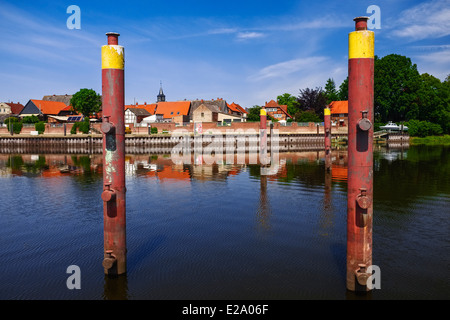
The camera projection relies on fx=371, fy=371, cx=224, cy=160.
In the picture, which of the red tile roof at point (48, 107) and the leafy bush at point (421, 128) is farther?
the red tile roof at point (48, 107)

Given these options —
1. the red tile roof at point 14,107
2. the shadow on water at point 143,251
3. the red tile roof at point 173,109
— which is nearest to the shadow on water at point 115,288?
the shadow on water at point 143,251

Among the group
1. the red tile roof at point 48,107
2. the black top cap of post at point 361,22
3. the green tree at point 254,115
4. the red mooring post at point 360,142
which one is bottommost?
the red mooring post at point 360,142

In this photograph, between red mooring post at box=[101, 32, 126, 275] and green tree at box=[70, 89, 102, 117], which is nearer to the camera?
red mooring post at box=[101, 32, 126, 275]

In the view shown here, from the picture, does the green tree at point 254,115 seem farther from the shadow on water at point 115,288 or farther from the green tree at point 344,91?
the shadow on water at point 115,288

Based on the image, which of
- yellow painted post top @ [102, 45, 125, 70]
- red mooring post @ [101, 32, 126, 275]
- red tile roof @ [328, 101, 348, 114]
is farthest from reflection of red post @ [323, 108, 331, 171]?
red tile roof @ [328, 101, 348, 114]

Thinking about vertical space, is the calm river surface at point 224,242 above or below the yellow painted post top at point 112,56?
below

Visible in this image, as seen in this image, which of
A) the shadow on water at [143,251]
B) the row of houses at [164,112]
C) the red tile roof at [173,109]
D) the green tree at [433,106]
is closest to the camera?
the shadow on water at [143,251]

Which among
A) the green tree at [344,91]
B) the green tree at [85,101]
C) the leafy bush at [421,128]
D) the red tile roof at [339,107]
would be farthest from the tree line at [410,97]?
the green tree at [85,101]

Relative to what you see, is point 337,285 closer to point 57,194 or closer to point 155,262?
point 155,262

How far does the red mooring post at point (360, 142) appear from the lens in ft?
24.6

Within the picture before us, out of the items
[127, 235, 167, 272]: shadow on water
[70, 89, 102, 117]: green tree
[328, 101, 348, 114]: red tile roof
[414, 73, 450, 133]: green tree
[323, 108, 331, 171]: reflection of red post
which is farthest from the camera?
[70, 89, 102, 117]: green tree

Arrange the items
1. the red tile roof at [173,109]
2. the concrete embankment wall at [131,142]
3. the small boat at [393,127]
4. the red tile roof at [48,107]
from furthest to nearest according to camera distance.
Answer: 1. the red tile roof at [48,107]
2. the red tile roof at [173,109]
3. the small boat at [393,127]
4. the concrete embankment wall at [131,142]

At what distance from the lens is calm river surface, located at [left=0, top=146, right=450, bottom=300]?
871 cm

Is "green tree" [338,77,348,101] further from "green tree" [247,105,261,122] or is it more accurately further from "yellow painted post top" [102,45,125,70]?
"yellow painted post top" [102,45,125,70]
